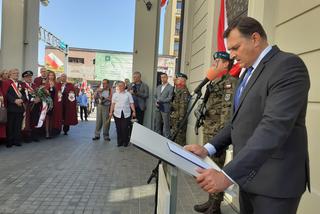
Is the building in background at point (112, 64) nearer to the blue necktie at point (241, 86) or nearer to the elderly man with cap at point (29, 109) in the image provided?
the elderly man with cap at point (29, 109)

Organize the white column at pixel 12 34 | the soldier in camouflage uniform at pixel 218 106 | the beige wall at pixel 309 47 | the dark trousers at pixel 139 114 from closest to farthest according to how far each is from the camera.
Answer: the beige wall at pixel 309 47, the soldier in camouflage uniform at pixel 218 106, the dark trousers at pixel 139 114, the white column at pixel 12 34

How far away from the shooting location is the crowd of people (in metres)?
9.16

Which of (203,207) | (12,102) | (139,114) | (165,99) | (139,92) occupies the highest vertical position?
(139,92)

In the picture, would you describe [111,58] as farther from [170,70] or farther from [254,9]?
[254,9]

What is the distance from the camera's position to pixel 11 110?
923 cm

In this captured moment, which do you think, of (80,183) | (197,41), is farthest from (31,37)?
(80,183)

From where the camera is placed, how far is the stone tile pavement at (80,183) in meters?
4.89

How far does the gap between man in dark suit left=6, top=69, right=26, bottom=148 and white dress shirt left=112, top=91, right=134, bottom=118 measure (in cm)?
237

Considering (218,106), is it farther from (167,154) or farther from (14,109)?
(14,109)

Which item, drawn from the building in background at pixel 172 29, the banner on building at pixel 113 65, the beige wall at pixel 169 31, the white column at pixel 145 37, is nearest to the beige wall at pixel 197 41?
the white column at pixel 145 37

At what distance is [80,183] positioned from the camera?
19.9ft

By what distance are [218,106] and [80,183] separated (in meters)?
2.71

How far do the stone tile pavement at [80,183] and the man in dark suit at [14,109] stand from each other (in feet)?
1.16

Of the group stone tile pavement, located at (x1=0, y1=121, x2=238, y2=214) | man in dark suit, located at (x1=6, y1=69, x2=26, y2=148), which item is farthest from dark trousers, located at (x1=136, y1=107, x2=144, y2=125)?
man in dark suit, located at (x1=6, y1=69, x2=26, y2=148)
